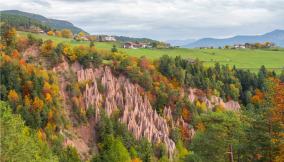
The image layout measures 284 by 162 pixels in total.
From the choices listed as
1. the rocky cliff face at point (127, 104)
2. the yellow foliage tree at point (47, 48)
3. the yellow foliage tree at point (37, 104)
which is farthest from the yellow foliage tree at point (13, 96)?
the yellow foliage tree at point (47, 48)

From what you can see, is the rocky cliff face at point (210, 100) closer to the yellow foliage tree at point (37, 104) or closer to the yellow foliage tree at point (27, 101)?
the yellow foliage tree at point (37, 104)

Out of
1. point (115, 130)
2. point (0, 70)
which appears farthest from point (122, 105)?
point (0, 70)

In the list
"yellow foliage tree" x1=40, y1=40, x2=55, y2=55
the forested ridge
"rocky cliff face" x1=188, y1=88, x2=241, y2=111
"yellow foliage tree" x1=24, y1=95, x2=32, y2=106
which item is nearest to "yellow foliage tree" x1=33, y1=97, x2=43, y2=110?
the forested ridge

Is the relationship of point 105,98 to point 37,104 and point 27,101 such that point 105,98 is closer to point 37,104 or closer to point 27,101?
point 37,104

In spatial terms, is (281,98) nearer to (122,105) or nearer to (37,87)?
(37,87)

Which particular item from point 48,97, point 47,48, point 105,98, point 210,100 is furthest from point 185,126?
point 47,48

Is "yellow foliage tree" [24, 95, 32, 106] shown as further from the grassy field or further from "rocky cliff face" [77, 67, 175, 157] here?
the grassy field
